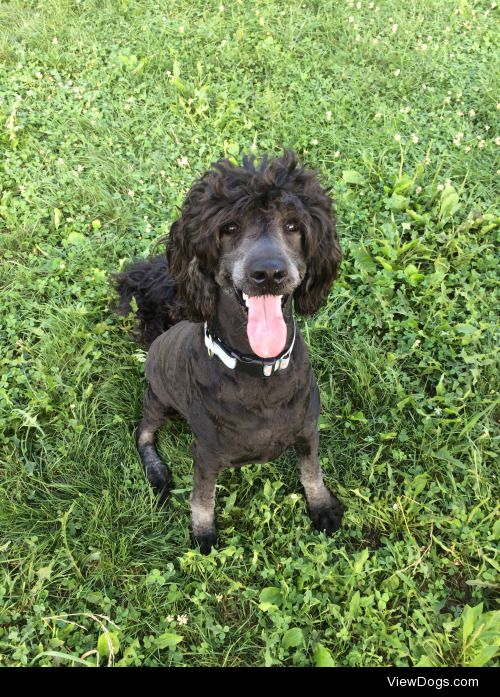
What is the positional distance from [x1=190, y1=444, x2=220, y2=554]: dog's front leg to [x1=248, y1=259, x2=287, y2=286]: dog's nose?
0.98m

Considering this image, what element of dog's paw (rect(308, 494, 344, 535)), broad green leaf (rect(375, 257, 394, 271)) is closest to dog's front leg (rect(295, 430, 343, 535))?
dog's paw (rect(308, 494, 344, 535))

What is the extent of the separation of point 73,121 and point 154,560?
390 centimetres

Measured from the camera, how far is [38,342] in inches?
148

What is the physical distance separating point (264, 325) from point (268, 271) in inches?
10.2

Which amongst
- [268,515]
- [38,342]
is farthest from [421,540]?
[38,342]

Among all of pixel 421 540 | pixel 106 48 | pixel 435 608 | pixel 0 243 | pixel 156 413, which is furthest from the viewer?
Result: pixel 106 48

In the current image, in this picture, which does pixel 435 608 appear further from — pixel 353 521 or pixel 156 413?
pixel 156 413

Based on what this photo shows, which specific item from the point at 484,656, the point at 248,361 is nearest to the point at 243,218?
the point at 248,361

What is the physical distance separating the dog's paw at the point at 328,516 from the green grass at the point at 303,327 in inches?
2.1

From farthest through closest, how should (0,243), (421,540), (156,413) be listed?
(0,243) < (156,413) < (421,540)

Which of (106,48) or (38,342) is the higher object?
(106,48)

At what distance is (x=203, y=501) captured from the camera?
2.91 meters

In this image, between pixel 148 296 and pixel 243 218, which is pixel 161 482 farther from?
pixel 243 218

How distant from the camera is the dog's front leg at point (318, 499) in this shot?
298 centimetres
